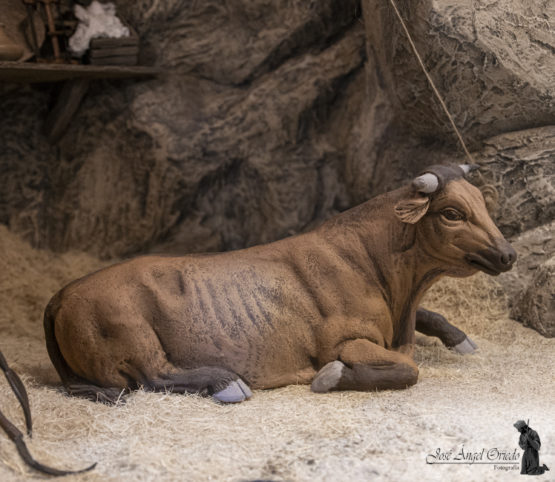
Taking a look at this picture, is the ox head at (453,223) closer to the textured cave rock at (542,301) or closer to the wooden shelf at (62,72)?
the textured cave rock at (542,301)

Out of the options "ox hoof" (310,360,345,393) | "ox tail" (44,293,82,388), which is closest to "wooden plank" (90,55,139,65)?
"ox tail" (44,293,82,388)

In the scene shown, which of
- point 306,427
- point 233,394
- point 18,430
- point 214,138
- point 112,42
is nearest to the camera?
point 18,430

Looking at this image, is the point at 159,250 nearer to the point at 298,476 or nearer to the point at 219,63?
the point at 219,63

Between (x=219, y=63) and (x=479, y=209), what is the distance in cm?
321

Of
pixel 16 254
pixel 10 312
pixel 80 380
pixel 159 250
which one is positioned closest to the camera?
pixel 80 380

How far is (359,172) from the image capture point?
6352 mm

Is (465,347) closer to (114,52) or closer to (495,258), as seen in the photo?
(495,258)

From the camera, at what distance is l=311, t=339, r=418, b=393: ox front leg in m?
4.03

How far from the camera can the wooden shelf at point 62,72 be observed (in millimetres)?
5445

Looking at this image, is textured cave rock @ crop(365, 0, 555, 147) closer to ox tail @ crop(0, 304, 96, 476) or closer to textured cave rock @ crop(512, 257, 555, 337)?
textured cave rock @ crop(512, 257, 555, 337)

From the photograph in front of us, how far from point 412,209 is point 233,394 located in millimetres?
1486

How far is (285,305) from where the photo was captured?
4.28m

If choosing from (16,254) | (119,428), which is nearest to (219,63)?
(16,254)

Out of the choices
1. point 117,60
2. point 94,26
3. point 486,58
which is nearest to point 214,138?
point 117,60
